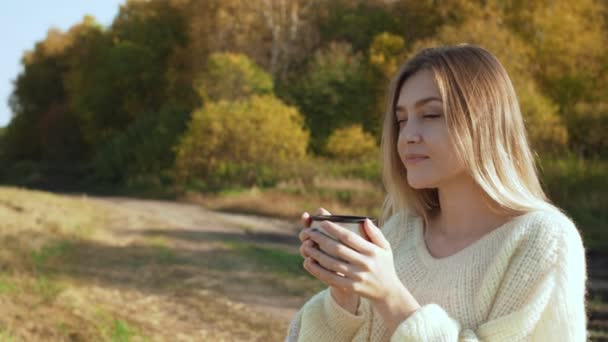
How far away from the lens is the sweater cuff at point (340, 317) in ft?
6.82

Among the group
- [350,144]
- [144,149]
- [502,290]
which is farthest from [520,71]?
[502,290]

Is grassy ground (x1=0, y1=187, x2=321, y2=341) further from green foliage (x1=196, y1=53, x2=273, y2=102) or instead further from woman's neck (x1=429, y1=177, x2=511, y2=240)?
green foliage (x1=196, y1=53, x2=273, y2=102)

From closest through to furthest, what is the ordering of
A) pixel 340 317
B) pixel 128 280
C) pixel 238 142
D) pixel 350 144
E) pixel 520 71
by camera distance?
pixel 340 317 < pixel 128 280 < pixel 520 71 < pixel 238 142 < pixel 350 144

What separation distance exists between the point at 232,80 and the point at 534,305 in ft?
90.6

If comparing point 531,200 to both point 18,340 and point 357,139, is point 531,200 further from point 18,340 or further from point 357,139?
point 357,139

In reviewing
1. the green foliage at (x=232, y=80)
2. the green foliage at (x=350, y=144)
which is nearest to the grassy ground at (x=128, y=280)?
the green foliage at (x=350, y=144)

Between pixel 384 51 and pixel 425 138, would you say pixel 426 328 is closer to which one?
pixel 425 138

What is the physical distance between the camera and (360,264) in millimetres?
1733

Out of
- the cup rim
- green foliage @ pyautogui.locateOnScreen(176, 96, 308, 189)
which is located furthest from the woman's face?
green foliage @ pyautogui.locateOnScreen(176, 96, 308, 189)

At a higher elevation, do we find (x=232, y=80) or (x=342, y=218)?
(x=232, y=80)

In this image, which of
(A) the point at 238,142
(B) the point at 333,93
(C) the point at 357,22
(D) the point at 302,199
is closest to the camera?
(D) the point at 302,199

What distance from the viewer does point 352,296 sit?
2105 mm

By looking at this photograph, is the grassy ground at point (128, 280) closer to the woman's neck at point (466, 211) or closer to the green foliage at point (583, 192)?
the woman's neck at point (466, 211)

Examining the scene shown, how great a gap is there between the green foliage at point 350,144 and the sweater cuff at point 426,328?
2523 cm
